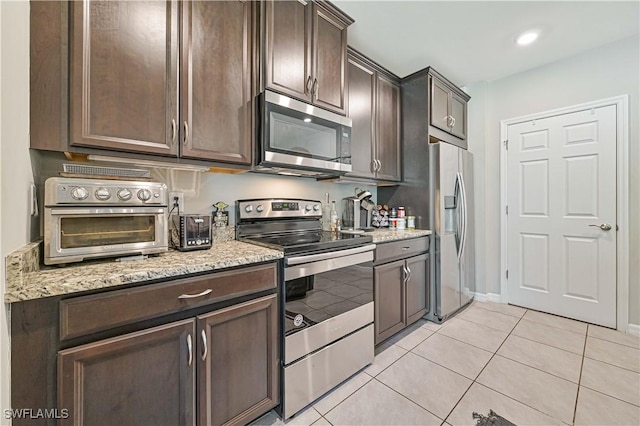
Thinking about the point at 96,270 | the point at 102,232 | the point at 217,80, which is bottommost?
the point at 96,270

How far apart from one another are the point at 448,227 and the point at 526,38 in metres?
1.82

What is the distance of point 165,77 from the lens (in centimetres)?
126

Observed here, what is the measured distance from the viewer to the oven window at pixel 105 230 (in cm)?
100

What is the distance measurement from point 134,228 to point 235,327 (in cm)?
65

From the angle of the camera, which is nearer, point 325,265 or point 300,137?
point 325,265

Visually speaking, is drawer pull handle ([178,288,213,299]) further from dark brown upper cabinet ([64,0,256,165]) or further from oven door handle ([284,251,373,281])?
dark brown upper cabinet ([64,0,256,165])

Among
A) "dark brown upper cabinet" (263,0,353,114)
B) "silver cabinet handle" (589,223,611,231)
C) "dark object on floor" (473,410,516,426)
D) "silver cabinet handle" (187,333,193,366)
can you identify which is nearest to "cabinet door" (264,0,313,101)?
"dark brown upper cabinet" (263,0,353,114)

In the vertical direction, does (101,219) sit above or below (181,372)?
above

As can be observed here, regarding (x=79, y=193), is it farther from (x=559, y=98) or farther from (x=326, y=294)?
(x=559, y=98)

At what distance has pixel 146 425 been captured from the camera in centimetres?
98

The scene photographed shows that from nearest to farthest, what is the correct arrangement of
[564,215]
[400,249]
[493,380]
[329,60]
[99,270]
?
[99,270] < [493,380] < [329,60] < [400,249] < [564,215]

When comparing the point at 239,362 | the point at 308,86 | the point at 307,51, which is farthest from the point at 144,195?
the point at 307,51

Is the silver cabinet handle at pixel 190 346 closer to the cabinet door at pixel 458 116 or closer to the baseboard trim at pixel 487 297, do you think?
the cabinet door at pixel 458 116

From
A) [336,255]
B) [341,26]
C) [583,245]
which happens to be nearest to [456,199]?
[583,245]
